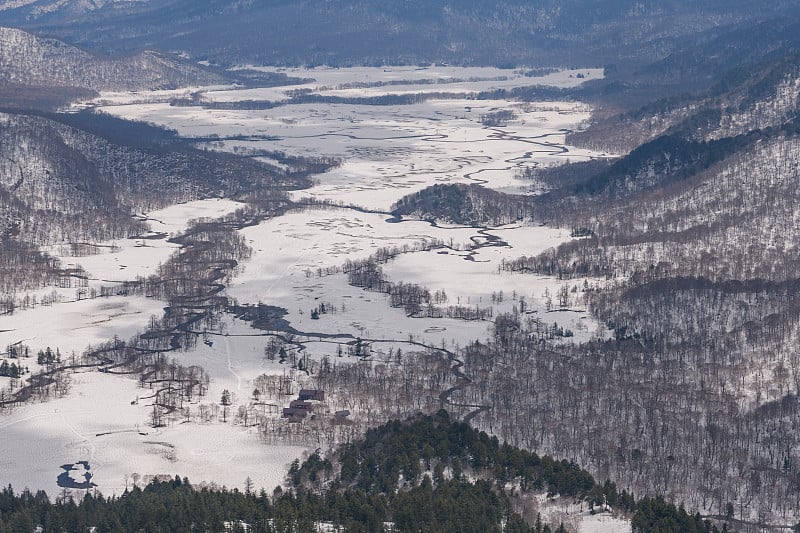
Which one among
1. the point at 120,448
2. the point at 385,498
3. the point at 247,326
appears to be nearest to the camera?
the point at 385,498

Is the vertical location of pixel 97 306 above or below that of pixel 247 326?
above

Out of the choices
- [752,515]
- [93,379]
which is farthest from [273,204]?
[752,515]

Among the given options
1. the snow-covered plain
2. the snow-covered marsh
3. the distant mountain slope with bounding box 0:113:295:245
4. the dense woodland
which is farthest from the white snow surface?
the distant mountain slope with bounding box 0:113:295:245

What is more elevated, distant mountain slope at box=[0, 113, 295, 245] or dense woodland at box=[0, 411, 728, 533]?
distant mountain slope at box=[0, 113, 295, 245]

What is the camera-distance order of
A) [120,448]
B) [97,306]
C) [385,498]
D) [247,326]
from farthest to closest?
1. [97,306]
2. [247,326]
3. [120,448]
4. [385,498]

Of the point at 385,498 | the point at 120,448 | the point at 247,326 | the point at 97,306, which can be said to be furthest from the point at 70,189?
the point at 385,498

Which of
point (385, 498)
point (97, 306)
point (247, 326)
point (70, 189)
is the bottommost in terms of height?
point (385, 498)

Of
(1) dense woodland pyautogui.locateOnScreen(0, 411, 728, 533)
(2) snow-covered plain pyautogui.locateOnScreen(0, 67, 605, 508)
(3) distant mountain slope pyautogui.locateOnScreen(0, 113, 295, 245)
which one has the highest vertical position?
(3) distant mountain slope pyautogui.locateOnScreen(0, 113, 295, 245)

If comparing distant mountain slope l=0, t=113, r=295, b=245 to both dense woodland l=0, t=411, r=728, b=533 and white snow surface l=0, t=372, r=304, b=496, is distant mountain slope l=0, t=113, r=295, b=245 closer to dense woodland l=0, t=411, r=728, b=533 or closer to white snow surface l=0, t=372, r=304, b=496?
white snow surface l=0, t=372, r=304, b=496

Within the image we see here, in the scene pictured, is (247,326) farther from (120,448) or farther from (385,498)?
(385,498)

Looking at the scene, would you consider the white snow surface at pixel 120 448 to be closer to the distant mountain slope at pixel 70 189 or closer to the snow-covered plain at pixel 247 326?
the snow-covered plain at pixel 247 326

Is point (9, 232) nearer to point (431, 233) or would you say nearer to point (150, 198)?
point (150, 198)
